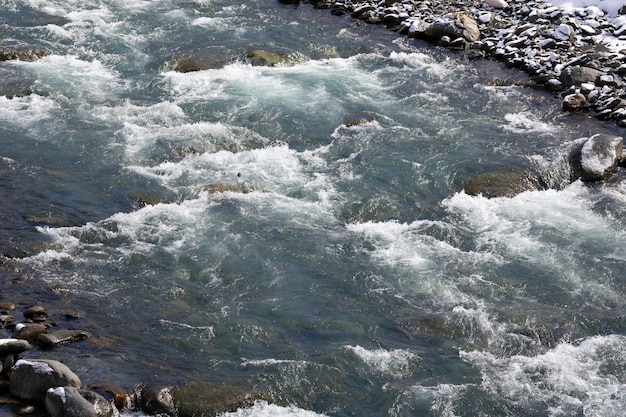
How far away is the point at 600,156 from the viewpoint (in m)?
14.5

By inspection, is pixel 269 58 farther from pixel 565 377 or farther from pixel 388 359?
pixel 565 377

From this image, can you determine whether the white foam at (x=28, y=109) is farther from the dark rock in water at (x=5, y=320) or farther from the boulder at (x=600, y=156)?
the boulder at (x=600, y=156)

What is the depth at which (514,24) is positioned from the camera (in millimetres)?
20156

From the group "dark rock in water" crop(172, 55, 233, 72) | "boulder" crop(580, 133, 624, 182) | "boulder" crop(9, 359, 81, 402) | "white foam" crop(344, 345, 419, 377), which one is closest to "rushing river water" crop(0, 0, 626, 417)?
"white foam" crop(344, 345, 419, 377)

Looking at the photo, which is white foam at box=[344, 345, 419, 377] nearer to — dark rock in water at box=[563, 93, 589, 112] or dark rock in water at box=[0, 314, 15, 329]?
dark rock in water at box=[0, 314, 15, 329]

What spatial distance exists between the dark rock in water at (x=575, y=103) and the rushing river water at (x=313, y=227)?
286 mm

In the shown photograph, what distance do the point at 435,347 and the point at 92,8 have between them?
14.8 metres

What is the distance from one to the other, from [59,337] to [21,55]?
33.2 ft

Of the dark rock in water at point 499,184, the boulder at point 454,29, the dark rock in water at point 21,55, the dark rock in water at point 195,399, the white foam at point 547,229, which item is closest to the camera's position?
the dark rock in water at point 195,399

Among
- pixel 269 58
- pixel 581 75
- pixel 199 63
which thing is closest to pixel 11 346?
pixel 199 63

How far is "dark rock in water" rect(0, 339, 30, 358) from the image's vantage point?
30.2 ft

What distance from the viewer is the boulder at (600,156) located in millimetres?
14305

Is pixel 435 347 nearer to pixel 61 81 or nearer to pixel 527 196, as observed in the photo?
pixel 527 196

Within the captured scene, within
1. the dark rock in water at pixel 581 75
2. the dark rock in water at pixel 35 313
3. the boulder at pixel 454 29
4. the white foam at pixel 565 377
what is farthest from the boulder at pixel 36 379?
the boulder at pixel 454 29
